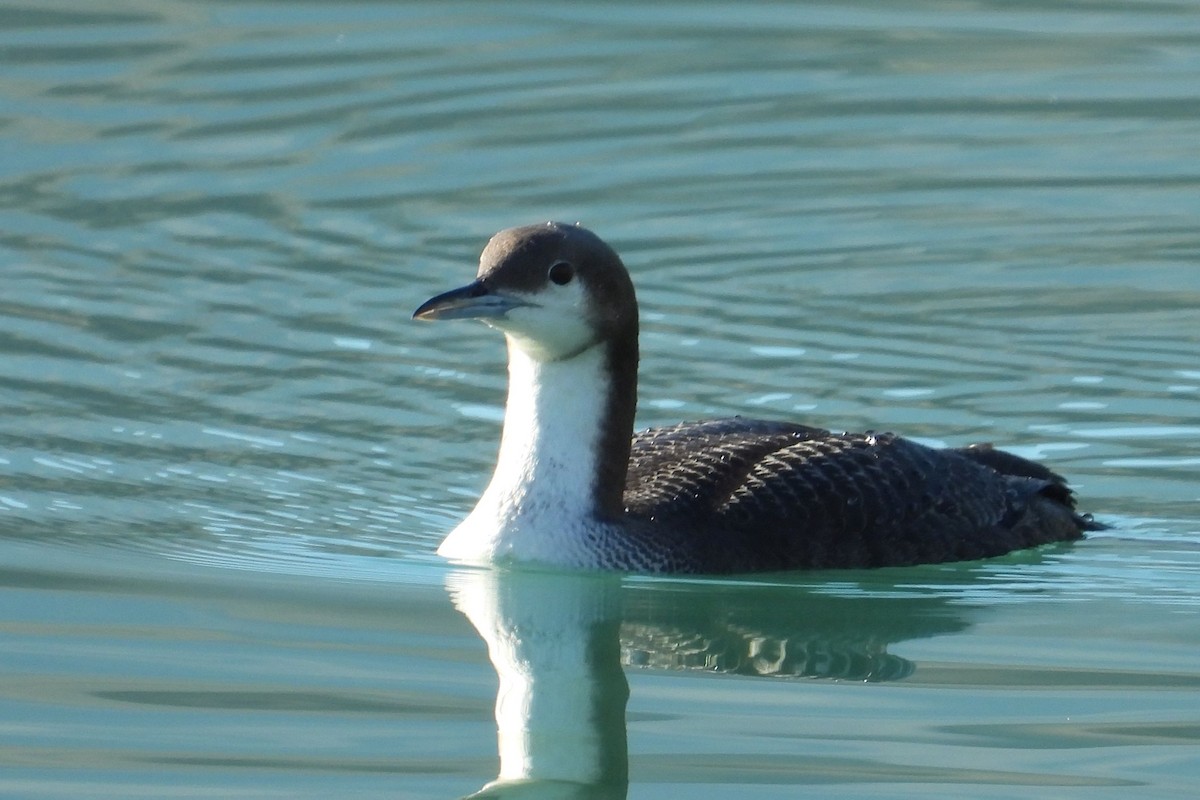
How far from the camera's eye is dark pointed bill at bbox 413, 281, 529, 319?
7.36 meters

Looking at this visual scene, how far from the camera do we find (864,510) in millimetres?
8078

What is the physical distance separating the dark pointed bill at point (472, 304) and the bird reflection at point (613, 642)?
2.79 feet

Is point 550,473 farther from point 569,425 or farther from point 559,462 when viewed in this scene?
point 569,425

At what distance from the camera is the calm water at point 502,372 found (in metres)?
6.23

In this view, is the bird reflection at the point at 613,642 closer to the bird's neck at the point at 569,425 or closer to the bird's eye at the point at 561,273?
the bird's neck at the point at 569,425

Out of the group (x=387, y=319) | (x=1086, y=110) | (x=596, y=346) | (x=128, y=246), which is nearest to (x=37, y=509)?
(x=596, y=346)

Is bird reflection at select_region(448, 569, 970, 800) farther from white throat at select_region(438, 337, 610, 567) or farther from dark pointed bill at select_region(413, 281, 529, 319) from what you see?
dark pointed bill at select_region(413, 281, 529, 319)

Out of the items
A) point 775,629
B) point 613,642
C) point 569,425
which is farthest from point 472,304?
point 775,629

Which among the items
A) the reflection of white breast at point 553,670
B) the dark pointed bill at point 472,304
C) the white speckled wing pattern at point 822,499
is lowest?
the reflection of white breast at point 553,670

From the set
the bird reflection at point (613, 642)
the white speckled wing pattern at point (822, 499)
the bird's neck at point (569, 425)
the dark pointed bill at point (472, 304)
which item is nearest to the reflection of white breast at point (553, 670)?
the bird reflection at point (613, 642)

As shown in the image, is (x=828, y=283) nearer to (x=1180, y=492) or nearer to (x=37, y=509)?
(x=1180, y=492)

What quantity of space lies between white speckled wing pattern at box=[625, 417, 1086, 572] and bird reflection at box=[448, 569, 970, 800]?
22 cm

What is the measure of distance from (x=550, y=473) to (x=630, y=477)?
0.58 m

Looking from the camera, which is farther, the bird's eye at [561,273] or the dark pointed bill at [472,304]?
the bird's eye at [561,273]
